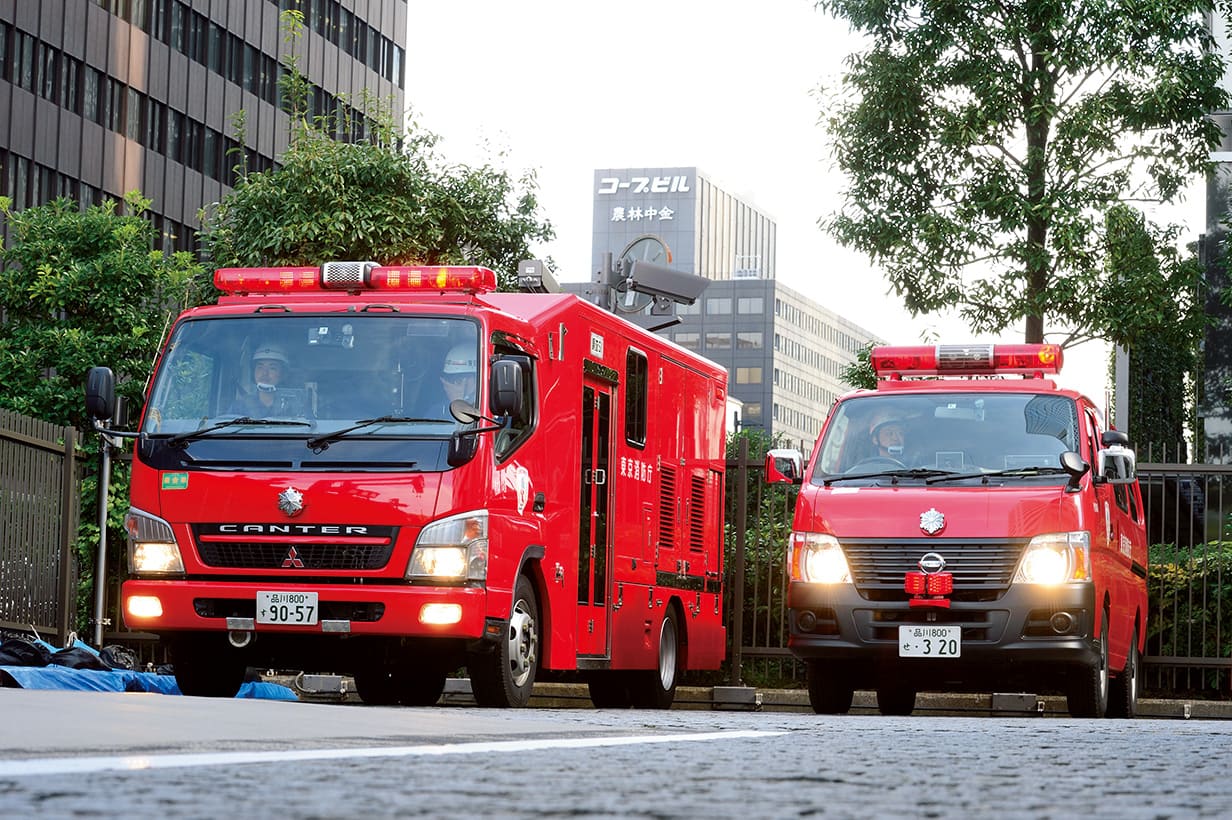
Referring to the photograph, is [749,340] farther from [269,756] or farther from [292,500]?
[269,756]

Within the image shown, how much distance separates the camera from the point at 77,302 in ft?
101

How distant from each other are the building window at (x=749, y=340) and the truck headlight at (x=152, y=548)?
16905 cm

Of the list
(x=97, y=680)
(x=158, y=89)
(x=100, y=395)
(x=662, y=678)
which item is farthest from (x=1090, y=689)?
(x=158, y=89)

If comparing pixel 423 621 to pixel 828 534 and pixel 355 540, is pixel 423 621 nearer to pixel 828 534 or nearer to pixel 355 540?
pixel 355 540

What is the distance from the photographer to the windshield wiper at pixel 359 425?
12.9 meters

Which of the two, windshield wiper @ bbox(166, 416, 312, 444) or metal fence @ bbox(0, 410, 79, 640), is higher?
windshield wiper @ bbox(166, 416, 312, 444)

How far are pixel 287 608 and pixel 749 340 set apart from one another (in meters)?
171

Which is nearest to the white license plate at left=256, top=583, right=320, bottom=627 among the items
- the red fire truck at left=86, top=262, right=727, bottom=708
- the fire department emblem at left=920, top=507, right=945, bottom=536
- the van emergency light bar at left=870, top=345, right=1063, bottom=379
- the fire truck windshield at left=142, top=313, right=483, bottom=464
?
the red fire truck at left=86, top=262, right=727, bottom=708

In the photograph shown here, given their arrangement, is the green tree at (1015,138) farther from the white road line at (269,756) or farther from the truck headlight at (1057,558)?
the white road line at (269,756)

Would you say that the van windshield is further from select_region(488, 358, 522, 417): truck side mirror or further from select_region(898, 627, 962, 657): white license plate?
select_region(488, 358, 522, 417): truck side mirror

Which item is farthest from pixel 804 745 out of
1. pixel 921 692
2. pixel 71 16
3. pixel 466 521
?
pixel 71 16

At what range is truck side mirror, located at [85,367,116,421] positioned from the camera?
13234mm

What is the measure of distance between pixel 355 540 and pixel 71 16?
47341 millimetres

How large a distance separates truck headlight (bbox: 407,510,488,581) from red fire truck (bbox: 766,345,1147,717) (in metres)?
2.59
